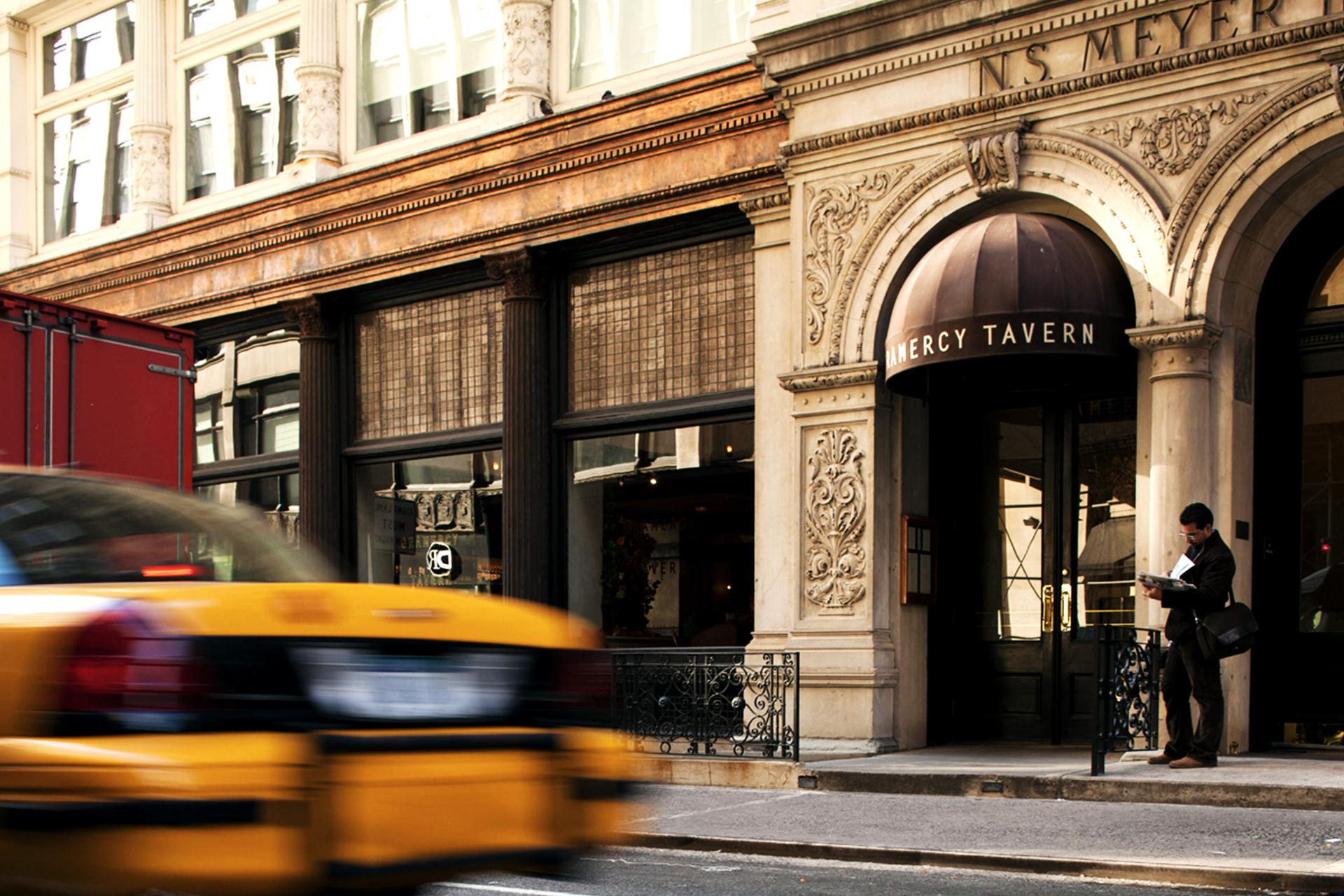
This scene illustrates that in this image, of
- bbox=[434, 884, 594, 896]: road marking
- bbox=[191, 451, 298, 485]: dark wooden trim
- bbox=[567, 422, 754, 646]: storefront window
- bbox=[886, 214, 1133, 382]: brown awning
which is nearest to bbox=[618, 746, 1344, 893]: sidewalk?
bbox=[434, 884, 594, 896]: road marking

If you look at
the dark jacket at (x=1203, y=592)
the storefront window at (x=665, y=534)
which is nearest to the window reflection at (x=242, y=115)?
the storefront window at (x=665, y=534)

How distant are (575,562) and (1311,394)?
8225mm

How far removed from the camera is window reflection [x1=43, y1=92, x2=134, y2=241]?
2416cm

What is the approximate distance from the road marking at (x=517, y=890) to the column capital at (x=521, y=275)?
11.2m

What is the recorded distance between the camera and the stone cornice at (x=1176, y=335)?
13.0m

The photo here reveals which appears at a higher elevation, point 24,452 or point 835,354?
point 835,354

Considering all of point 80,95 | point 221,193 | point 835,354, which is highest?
point 80,95

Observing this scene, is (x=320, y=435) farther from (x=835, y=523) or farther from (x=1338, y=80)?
(x=1338, y=80)

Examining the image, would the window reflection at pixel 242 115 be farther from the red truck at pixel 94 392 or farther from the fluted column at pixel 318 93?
the red truck at pixel 94 392

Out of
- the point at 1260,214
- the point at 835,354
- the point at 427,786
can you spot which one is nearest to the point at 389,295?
the point at 835,354

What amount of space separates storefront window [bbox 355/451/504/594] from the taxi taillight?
45.9 feet

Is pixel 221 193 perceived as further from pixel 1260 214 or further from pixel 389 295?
pixel 1260 214

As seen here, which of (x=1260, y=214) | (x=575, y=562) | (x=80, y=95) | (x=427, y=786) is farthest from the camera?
(x=80, y=95)

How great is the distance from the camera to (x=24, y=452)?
10891 mm
